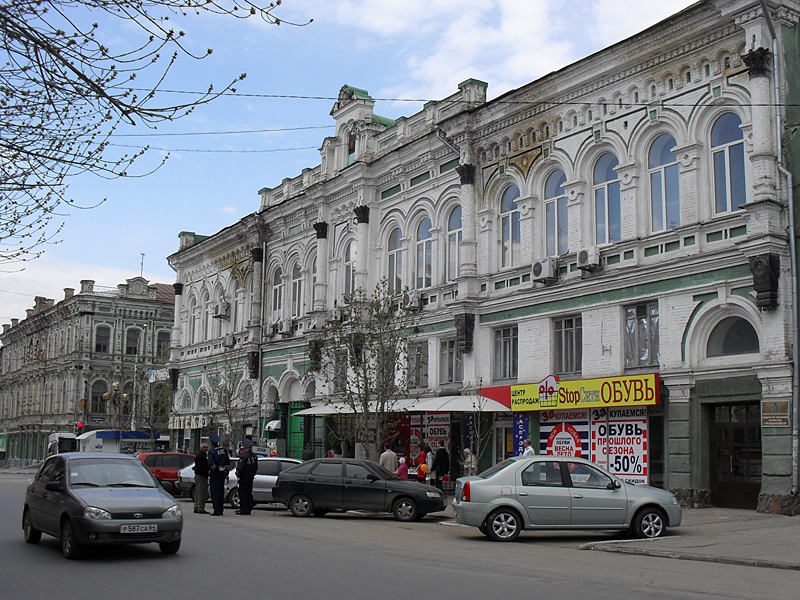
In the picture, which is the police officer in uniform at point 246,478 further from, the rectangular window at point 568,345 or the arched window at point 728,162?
the arched window at point 728,162

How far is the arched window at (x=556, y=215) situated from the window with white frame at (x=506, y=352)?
2830mm

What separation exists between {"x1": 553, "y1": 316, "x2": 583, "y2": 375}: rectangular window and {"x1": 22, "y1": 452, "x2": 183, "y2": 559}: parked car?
1422cm

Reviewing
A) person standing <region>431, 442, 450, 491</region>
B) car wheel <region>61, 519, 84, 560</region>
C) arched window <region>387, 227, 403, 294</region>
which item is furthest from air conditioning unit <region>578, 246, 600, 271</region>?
car wheel <region>61, 519, 84, 560</region>

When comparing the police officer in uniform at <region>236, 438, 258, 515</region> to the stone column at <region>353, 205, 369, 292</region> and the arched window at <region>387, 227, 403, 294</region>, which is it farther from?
the stone column at <region>353, 205, 369, 292</region>

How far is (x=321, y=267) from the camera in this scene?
36.6 metres

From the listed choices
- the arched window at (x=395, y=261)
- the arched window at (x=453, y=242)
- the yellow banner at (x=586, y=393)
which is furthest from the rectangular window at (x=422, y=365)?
the yellow banner at (x=586, y=393)

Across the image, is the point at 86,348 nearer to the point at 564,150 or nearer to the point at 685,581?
the point at 564,150

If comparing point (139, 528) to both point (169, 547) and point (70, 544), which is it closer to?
point (169, 547)

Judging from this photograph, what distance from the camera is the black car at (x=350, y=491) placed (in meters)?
20.5

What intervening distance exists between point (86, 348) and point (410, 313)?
45705mm

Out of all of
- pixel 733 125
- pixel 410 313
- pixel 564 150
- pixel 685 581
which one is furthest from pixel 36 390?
pixel 685 581

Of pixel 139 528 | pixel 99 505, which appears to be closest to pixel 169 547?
pixel 139 528

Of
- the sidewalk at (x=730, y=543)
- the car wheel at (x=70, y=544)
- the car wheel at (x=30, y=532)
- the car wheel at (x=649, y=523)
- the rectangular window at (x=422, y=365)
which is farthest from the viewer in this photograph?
the rectangular window at (x=422, y=365)

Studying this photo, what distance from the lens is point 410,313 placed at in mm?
30125
